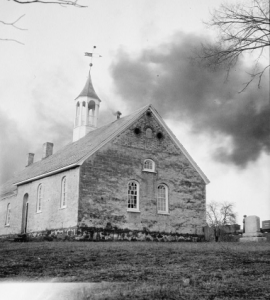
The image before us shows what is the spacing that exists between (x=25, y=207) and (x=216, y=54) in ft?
74.5

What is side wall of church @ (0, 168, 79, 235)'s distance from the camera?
83.4 ft

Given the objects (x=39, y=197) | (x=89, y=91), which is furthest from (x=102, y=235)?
(x=89, y=91)

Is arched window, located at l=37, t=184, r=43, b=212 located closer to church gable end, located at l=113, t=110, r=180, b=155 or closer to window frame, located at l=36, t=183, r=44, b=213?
window frame, located at l=36, t=183, r=44, b=213

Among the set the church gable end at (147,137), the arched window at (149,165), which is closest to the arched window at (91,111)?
the church gable end at (147,137)

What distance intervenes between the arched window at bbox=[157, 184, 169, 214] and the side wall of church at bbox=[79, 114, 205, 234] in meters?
0.24

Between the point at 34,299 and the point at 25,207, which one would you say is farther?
the point at 25,207

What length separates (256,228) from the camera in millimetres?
24281

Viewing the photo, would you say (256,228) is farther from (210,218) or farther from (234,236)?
(210,218)

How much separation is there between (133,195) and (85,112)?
41.4ft

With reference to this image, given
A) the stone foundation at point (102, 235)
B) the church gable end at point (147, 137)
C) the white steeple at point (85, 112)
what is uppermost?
the white steeple at point (85, 112)

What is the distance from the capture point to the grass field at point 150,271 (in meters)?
8.38

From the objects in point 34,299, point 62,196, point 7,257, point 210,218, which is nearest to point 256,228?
point 62,196

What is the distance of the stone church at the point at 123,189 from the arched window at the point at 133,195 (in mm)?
59

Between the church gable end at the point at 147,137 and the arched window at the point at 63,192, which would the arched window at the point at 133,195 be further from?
the arched window at the point at 63,192
